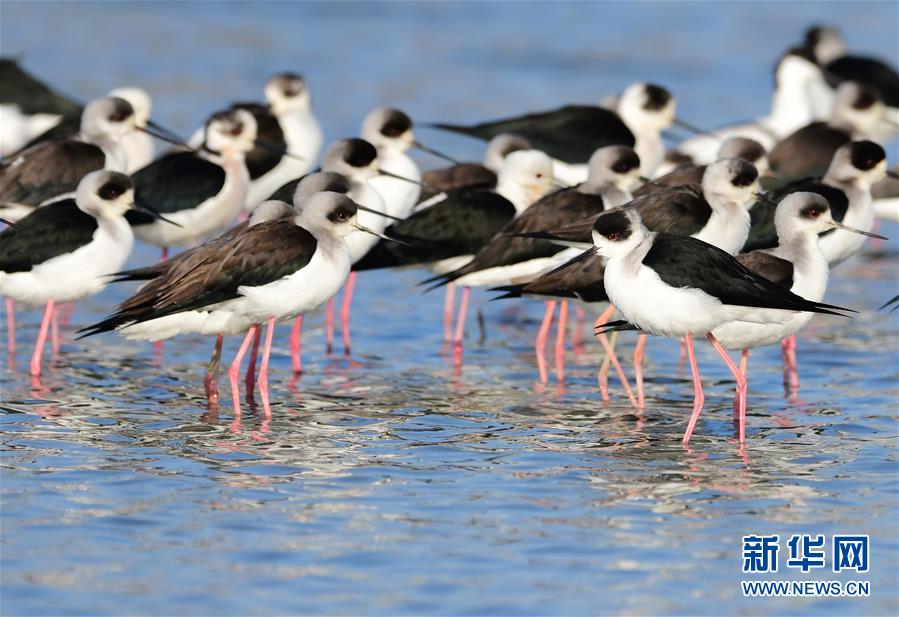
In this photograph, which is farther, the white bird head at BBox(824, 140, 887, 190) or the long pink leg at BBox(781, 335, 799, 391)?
the white bird head at BBox(824, 140, 887, 190)

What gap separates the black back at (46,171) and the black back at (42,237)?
1520mm

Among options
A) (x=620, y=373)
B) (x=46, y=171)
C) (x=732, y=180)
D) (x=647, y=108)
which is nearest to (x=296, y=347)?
(x=620, y=373)

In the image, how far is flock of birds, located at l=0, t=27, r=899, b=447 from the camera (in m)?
8.09

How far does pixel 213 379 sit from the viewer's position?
888 centimetres

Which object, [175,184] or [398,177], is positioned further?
[175,184]

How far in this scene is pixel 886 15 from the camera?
82.4 ft

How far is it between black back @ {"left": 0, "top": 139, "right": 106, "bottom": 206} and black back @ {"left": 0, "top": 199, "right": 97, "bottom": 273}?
4.99ft

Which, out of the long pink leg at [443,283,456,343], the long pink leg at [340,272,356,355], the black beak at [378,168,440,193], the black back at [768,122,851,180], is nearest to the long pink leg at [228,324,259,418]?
the long pink leg at [340,272,356,355]

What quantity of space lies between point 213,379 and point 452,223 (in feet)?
7.53

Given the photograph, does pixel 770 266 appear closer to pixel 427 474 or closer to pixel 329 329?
pixel 427 474

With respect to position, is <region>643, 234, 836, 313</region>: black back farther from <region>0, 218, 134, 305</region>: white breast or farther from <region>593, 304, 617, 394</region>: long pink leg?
<region>0, 218, 134, 305</region>: white breast

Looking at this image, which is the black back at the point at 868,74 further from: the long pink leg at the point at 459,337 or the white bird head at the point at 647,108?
the long pink leg at the point at 459,337

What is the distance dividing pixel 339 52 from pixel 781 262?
50.2ft

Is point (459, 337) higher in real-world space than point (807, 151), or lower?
lower
